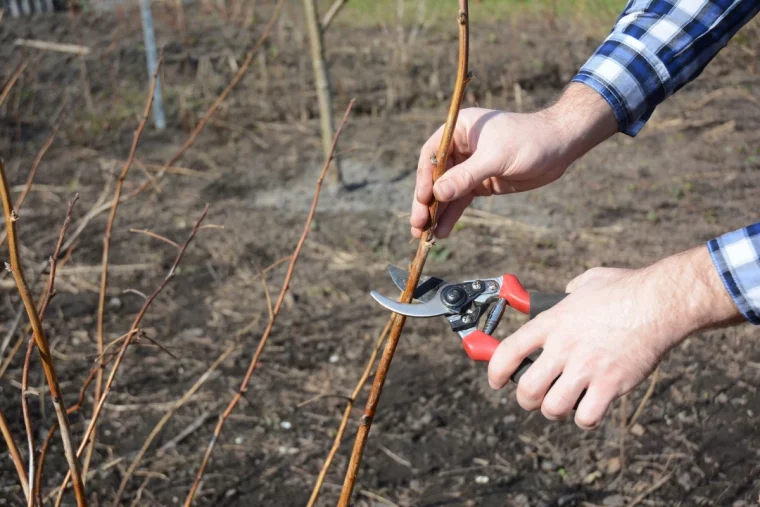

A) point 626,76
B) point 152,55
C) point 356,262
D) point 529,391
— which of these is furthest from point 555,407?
point 152,55

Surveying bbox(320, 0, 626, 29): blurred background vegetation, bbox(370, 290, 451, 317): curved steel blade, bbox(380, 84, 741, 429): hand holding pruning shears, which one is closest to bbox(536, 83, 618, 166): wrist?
bbox(380, 84, 741, 429): hand holding pruning shears

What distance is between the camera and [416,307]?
1.69 metres

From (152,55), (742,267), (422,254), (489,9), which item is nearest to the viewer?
(742,267)

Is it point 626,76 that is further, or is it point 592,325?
point 626,76

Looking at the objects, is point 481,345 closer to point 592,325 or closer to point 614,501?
point 592,325

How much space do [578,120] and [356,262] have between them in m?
2.43

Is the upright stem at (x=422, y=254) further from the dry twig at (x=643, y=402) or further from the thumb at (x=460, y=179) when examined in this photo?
the dry twig at (x=643, y=402)

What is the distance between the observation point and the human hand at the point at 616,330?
4.41 feet

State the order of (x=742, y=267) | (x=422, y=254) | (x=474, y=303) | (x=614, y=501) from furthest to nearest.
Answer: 1. (x=614, y=501)
2. (x=474, y=303)
3. (x=422, y=254)
4. (x=742, y=267)

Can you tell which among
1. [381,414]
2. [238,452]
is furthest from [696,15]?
[238,452]

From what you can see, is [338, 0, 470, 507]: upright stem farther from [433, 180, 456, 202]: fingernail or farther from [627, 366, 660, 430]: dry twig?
[627, 366, 660, 430]: dry twig

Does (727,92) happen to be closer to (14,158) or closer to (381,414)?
(381,414)

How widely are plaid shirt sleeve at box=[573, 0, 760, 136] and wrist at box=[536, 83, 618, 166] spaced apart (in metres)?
0.02

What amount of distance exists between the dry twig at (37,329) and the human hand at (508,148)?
0.79 m
